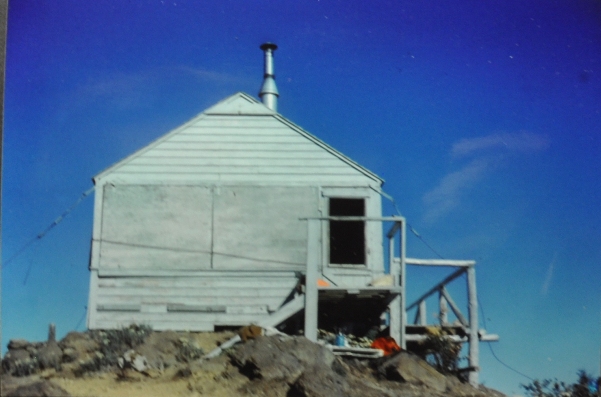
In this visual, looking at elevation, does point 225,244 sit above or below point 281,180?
below

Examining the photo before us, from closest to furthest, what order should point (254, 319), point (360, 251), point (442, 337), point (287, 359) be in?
point (287, 359)
point (442, 337)
point (254, 319)
point (360, 251)

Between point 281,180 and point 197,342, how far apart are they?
404 cm

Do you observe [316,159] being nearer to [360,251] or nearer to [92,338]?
[360,251]

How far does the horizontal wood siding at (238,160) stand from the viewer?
16.5 meters

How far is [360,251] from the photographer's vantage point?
16.8 meters

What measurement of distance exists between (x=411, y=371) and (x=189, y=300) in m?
5.23

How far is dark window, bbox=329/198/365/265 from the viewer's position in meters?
16.6

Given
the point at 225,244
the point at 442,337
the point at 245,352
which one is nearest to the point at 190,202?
the point at 225,244

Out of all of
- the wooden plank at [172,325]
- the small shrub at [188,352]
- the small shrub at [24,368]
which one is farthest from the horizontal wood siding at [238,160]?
the small shrub at [24,368]

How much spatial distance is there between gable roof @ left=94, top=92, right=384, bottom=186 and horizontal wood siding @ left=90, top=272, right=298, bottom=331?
2277 millimetres

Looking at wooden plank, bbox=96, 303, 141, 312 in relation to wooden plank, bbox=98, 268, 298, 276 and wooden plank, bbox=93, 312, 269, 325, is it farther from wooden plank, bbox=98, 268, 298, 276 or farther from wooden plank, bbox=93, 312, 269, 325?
wooden plank, bbox=98, 268, 298, 276

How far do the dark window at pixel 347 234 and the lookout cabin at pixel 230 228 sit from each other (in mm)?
49

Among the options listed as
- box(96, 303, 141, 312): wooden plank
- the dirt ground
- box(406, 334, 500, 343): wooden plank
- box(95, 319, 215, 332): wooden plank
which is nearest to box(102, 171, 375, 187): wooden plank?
box(96, 303, 141, 312): wooden plank

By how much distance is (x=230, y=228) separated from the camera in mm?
16203
